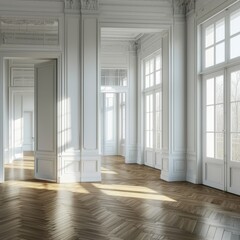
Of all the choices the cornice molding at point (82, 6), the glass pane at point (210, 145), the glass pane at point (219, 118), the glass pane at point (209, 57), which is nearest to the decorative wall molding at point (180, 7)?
the glass pane at point (209, 57)

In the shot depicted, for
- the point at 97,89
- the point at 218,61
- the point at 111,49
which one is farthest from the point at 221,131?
the point at 111,49

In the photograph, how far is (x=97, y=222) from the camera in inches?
158

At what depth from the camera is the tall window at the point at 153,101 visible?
29.7 feet

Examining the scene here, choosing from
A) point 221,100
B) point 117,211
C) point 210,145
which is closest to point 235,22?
point 221,100

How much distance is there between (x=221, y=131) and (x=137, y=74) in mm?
4796

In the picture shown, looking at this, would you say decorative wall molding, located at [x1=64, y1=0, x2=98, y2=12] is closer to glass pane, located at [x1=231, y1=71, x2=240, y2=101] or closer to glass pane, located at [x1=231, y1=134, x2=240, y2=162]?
glass pane, located at [x1=231, y1=71, x2=240, y2=101]

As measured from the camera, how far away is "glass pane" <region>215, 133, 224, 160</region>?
6.11m

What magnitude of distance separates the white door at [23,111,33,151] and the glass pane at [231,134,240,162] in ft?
39.5

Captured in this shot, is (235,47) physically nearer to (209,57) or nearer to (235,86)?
(235,86)

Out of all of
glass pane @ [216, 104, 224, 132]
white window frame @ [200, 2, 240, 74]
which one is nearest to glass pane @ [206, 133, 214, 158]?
glass pane @ [216, 104, 224, 132]

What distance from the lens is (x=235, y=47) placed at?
571 cm

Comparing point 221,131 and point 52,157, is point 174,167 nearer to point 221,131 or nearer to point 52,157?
point 221,131

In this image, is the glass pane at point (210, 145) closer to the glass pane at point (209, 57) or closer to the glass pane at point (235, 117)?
the glass pane at point (235, 117)

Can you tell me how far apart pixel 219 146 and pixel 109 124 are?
7.88m
